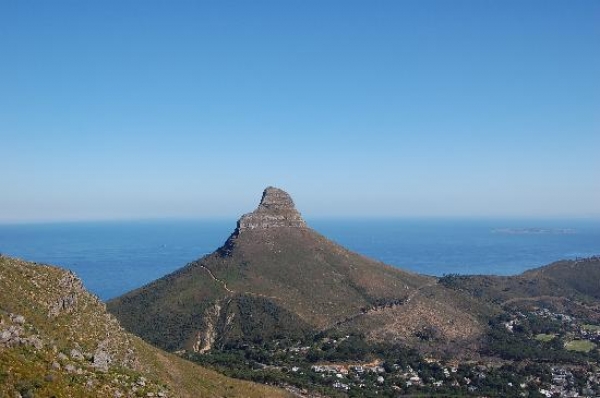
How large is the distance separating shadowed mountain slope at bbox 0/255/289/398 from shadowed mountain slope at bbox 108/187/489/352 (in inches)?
1517

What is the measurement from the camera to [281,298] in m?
98.3

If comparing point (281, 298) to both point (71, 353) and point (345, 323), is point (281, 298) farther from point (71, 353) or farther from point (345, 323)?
point (71, 353)

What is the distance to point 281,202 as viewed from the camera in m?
127

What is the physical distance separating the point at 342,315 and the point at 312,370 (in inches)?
885

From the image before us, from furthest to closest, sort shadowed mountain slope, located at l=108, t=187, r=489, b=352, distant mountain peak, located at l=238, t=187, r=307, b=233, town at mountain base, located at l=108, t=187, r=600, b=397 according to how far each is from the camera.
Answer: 1. distant mountain peak, located at l=238, t=187, r=307, b=233
2. shadowed mountain slope, located at l=108, t=187, r=489, b=352
3. town at mountain base, located at l=108, t=187, r=600, b=397

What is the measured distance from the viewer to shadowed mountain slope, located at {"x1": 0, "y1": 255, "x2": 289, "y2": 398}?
24625 mm

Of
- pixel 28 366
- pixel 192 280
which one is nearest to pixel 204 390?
pixel 28 366

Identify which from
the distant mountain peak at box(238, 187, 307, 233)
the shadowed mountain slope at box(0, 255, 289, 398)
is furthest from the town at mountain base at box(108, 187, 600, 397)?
the shadowed mountain slope at box(0, 255, 289, 398)

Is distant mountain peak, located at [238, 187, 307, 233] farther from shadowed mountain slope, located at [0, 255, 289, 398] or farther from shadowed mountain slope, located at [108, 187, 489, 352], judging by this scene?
shadowed mountain slope, located at [0, 255, 289, 398]

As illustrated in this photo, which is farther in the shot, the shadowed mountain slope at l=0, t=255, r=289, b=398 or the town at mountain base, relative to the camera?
the town at mountain base

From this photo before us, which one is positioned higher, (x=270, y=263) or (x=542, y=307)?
(x=270, y=263)

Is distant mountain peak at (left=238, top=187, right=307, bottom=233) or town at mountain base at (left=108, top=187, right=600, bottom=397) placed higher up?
distant mountain peak at (left=238, top=187, right=307, bottom=233)

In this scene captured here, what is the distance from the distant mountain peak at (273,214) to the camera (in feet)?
398

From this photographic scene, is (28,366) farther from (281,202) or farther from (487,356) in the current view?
(281,202)
